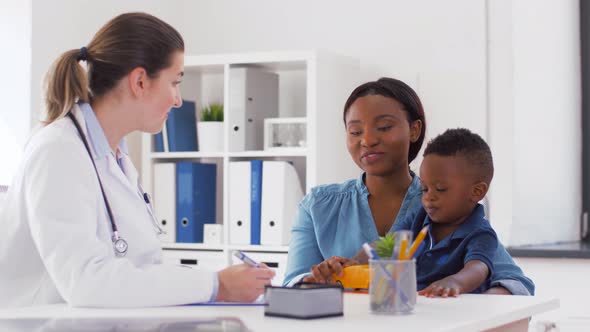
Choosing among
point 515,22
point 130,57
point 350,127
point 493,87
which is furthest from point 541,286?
point 130,57

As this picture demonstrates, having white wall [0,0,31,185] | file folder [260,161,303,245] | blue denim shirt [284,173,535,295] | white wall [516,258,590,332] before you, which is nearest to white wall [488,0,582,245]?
white wall [516,258,590,332]

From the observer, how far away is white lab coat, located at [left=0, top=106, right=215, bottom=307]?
63.0 inches

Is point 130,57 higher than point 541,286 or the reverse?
higher

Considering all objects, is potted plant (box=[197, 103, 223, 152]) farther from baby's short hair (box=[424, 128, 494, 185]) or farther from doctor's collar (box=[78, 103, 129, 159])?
doctor's collar (box=[78, 103, 129, 159])

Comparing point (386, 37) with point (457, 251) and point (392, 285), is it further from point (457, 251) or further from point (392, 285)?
point (392, 285)

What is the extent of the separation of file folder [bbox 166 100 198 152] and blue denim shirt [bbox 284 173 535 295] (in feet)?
6.33

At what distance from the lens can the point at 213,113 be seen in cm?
410

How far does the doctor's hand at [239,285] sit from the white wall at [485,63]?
2226mm

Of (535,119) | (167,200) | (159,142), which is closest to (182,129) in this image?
(159,142)

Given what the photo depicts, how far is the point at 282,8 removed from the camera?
14.2 feet

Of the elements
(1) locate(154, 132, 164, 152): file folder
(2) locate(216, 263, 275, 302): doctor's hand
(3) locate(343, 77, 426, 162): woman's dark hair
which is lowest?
(2) locate(216, 263, 275, 302): doctor's hand

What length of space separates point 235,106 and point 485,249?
7.14 feet

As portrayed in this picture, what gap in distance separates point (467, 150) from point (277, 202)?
71.0 inches

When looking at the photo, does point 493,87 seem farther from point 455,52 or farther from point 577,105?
point 577,105
